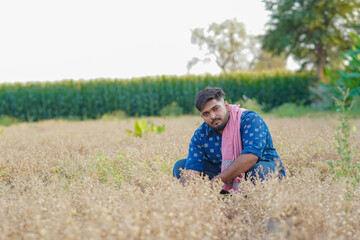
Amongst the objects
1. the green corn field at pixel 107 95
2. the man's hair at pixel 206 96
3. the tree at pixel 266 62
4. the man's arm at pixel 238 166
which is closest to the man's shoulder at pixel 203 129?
the man's hair at pixel 206 96

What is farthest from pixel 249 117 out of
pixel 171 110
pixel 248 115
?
pixel 171 110

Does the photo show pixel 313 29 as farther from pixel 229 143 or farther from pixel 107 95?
pixel 229 143

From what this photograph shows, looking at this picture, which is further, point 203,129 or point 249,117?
point 203,129

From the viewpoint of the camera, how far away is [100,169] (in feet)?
14.2

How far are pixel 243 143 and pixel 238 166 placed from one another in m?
0.36

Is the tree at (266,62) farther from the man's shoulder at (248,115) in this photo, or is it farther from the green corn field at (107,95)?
the man's shoulder at (248,115)

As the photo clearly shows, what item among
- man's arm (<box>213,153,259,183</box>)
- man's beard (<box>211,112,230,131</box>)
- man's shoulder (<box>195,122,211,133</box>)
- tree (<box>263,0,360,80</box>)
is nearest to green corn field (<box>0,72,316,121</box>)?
tree (<box>263,0,360,80</box>)

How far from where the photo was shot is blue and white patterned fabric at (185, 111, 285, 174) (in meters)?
3.43

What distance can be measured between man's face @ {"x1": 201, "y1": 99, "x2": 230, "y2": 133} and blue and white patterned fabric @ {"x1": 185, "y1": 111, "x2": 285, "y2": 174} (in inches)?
7.7

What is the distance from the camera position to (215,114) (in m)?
3.60

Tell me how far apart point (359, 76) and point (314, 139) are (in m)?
7.58

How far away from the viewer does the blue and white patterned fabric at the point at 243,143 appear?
3.43 metres

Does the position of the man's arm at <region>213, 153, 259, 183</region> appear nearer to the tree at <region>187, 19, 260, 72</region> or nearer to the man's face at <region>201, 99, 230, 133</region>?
the man's face at <region>201, 99, 230, 133</region>

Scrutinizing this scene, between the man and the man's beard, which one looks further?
the man's beard
